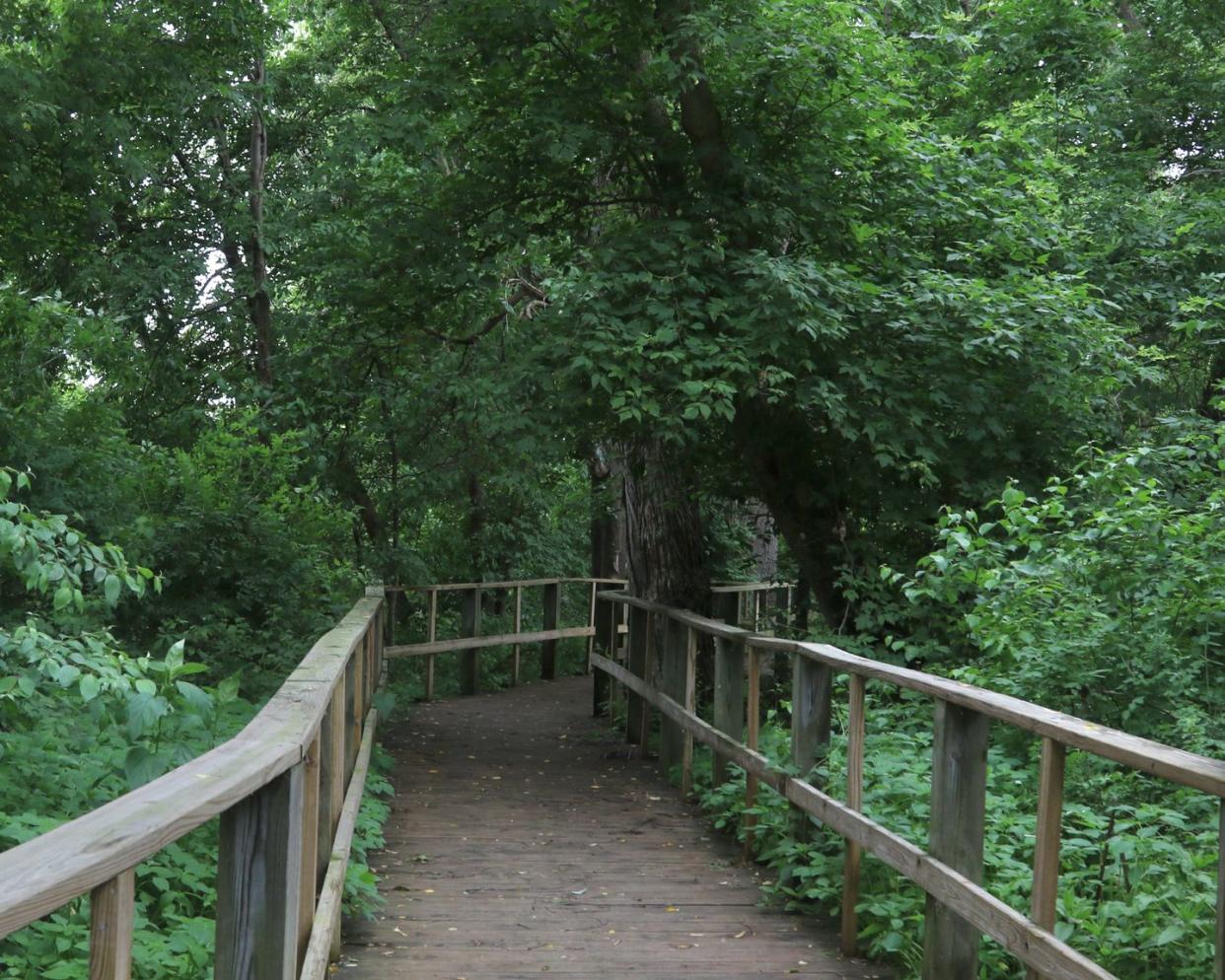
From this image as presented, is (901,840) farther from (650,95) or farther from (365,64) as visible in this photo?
(365,64)

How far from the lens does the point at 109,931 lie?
1713 mm

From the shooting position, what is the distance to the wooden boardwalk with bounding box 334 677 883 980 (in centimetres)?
487

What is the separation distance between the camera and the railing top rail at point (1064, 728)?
280cm

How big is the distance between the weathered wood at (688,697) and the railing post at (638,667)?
1.23 meters

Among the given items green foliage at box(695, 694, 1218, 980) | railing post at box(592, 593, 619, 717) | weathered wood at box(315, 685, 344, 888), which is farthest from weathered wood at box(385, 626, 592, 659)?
weathered wood at box(315, 685, 344, 888)

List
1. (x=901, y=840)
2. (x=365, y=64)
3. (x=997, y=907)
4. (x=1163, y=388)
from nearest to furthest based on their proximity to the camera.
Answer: (x=997, y=907) < (x=901, y=840) < (x=1163, y=388) < (x=365, y=64)

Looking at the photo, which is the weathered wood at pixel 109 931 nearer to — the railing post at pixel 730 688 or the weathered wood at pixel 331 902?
the weathered wood at pixel 331 902

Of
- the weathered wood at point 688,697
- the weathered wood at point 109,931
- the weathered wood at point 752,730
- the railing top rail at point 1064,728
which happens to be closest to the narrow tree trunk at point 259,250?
the weathered wood at point 688,697

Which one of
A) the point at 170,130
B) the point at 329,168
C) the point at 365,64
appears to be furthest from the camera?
the point at 365,64

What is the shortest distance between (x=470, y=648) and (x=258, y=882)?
12.3 meters

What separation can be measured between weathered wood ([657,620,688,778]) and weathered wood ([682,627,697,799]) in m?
0.07

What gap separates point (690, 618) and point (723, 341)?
1.70 meters

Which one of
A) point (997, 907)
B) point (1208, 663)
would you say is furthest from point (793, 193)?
point (997, 907)

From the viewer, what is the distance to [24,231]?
1121 centimetres
